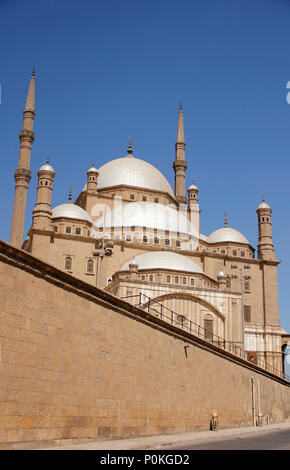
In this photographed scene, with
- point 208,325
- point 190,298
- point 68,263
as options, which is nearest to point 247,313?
point 208,325

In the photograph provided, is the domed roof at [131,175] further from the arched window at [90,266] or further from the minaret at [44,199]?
the arched window at [90,266]

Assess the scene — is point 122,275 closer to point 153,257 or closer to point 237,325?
point 153,257

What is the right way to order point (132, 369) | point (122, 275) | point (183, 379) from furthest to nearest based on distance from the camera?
point (122, 275)
point (183, 379)
point (132, 369)

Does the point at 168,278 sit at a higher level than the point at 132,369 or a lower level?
higher

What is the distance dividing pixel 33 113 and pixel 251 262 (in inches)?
775

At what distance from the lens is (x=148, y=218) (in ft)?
133

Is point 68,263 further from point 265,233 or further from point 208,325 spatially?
point 265,233

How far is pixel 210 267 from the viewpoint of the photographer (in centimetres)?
3950

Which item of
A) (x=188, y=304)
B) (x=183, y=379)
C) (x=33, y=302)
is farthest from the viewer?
(x=188, y=304)

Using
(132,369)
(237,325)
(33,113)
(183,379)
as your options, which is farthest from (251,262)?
(132,369)

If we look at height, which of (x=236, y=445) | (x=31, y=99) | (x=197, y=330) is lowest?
(x=236, y=445)

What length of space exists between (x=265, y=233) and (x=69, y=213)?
48.1ft
